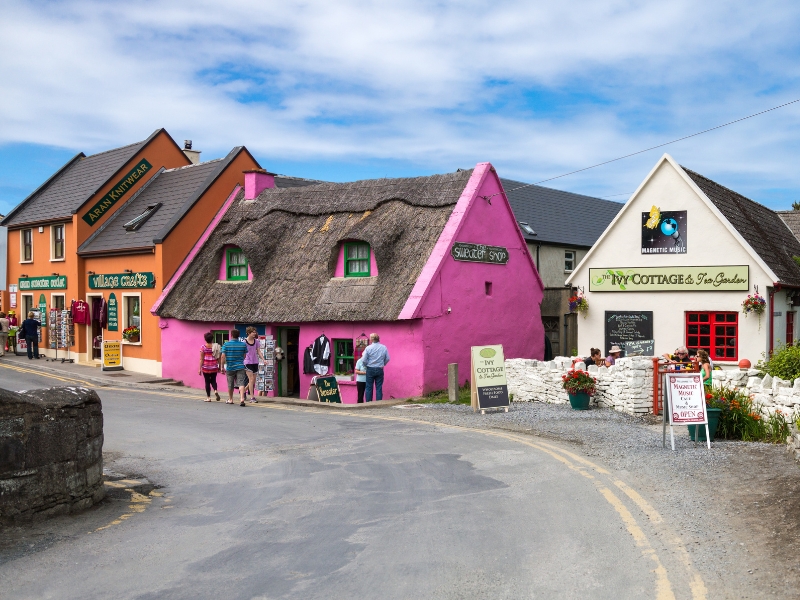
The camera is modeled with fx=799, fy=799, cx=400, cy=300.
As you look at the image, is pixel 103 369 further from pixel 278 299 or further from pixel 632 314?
pixel 632 314

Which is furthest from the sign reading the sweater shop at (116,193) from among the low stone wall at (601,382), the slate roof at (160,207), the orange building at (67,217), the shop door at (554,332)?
Answer: the low stone wall at (601,382)

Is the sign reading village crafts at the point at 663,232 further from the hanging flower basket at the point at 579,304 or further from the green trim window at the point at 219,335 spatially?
the green trim window at the point at 219,335

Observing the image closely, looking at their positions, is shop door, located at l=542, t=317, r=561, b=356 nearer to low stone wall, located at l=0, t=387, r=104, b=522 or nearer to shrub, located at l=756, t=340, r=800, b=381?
shrub, located at l=756, t=340, r=800, b=381

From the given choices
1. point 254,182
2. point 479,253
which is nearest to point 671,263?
point 479,253

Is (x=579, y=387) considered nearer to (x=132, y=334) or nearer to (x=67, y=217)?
(x=132, y=334)

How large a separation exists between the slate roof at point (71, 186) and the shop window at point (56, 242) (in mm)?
568

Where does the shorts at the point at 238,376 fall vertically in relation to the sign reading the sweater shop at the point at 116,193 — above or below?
below

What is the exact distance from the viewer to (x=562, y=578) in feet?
20.1

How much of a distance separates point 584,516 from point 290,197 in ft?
67.0

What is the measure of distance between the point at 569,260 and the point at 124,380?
2222 cm

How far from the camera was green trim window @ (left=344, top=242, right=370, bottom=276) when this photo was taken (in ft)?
75.5

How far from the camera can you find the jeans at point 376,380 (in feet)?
64.3

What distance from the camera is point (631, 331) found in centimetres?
2412

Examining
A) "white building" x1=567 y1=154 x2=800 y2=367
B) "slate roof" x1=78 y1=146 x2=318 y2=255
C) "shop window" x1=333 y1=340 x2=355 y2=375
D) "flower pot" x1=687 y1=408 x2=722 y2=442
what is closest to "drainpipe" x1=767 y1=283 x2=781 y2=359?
"white building" x1=567 y1=154 x2=800 y2=367
